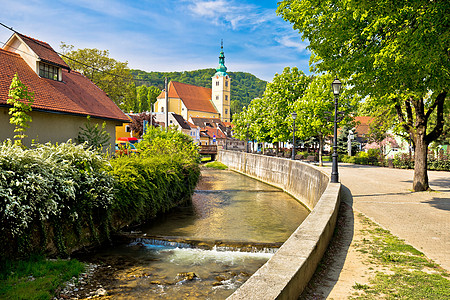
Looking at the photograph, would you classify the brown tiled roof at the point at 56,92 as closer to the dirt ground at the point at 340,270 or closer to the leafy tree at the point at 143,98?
the dirt ground at the point at 340,270

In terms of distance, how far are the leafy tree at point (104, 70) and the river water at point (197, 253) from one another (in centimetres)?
3430

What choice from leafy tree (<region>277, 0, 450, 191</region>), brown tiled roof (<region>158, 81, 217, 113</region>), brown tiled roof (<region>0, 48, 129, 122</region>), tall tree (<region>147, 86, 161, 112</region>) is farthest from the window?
tall tree (<region>147, 86, 161, 112</region>)

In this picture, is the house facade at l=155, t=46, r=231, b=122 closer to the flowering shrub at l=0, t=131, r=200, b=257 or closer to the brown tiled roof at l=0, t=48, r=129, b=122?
the brown tiled roof at l=0, t=48, r=129, b=122

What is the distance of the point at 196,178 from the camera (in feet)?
63.5

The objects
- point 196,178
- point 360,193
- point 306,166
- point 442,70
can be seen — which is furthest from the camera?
point 306,166

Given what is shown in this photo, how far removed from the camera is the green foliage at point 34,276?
6672 mm

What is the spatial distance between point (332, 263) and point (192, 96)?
120157mm

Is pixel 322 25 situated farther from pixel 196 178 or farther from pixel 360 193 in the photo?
pixel 196 178

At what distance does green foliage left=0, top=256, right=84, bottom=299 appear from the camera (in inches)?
263

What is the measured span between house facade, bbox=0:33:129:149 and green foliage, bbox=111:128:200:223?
382 centimetres

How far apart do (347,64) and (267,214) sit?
8259mm

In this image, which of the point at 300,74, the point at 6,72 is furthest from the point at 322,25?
the point at 300,74

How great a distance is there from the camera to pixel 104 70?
4675 centimetres

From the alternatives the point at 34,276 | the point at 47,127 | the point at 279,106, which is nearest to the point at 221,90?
the point at 279,106
